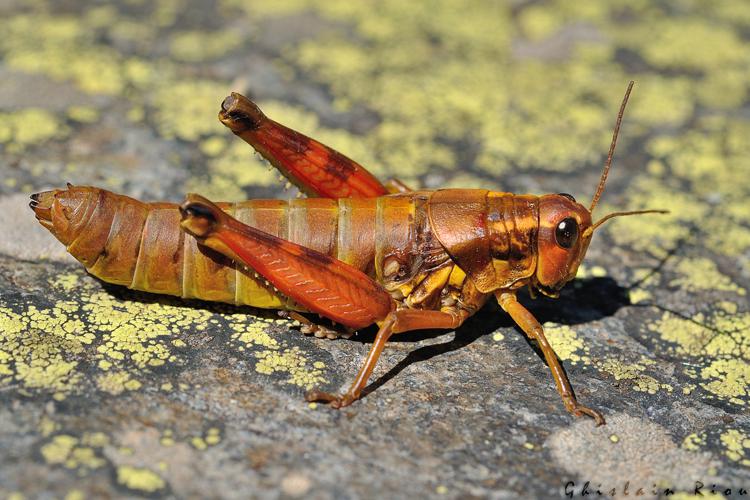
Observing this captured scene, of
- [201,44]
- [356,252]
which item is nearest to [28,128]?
[201,44]

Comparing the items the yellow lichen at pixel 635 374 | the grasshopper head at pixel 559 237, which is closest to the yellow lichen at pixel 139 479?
the grasshopper head at pixel 559 237

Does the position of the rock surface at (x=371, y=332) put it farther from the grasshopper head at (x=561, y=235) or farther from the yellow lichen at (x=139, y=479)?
the grasshopper head at (x=561, y=235)

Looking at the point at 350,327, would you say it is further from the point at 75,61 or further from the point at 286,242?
the point at 75,61

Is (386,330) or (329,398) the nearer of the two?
(329,398)

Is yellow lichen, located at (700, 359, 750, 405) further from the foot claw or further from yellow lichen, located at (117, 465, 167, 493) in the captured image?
yellow lichen, located at (117, 465, 167, 493)

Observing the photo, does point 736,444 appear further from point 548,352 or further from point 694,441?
point 548,352

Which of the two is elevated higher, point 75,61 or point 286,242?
point 75,61

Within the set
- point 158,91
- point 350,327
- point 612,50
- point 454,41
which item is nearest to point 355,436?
point 350,327
